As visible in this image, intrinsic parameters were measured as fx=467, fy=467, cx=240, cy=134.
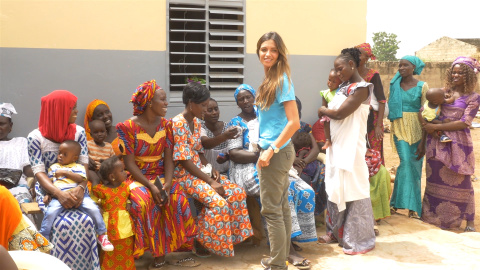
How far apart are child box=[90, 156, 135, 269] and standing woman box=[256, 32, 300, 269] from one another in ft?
3.91

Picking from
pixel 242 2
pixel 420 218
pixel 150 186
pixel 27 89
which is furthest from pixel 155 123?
pixel 420 218

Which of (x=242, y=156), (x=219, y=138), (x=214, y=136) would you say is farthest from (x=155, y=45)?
(x=242, y=156)

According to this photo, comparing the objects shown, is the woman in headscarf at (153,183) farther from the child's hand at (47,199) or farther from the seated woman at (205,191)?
the child's hand at (47,199)

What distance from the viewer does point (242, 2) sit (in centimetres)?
580

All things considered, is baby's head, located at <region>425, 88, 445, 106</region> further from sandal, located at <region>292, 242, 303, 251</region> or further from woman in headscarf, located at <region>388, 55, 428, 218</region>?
sandal, located at <region>292, 242, 303, 251</region>

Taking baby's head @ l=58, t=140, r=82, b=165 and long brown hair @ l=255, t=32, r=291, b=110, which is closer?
long brown hair @ l=255, t=32, r=291, b=110

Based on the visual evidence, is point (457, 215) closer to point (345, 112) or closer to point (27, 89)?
point (345, 112)

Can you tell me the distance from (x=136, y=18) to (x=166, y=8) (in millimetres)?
371

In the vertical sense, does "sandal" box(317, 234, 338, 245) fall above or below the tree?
below

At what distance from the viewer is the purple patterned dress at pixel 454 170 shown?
5586mm

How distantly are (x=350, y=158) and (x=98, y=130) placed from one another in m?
2.49

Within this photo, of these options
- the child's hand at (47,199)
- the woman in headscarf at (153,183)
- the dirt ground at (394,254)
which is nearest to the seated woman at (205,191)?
the woman in headscarf at (153,183)

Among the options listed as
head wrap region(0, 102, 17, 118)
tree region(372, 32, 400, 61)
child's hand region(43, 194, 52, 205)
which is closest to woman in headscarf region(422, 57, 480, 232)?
child's hand region(43, 194, 52, 205)

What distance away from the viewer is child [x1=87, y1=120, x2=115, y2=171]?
4.61 meters
